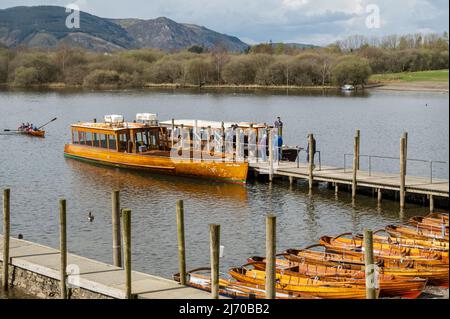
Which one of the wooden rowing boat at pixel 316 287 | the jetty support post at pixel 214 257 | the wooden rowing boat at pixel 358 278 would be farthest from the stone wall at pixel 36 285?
the wooden rowing boat at pixel 358 278

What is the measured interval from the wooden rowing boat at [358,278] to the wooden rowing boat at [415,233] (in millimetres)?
4824

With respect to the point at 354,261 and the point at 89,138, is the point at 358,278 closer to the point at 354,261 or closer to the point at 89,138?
the point at 354,261

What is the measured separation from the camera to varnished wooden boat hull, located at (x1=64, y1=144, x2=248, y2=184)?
4406 centimetres

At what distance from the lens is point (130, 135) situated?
50.7m

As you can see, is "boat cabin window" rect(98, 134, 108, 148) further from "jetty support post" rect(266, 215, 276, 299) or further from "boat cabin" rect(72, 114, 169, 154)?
"jetty support post" rect(266, 215, 276, 299)

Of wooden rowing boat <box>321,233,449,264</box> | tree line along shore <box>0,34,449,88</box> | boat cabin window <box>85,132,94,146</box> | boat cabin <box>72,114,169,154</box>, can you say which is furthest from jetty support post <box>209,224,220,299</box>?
tree line along shore <box>0,34,449,88</box>

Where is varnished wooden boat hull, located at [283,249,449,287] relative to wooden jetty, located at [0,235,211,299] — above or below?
below

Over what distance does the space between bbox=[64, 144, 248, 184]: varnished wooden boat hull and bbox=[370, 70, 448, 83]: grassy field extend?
10798 centimetres

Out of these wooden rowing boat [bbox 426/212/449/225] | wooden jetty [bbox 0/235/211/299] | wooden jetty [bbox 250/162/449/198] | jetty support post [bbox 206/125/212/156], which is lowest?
wooden jetty [bbox 0/235/211/299]

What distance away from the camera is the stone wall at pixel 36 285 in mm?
21328

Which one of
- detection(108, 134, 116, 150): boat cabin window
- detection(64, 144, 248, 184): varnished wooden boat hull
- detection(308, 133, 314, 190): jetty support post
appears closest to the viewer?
detection(308, 133, 314, 190): jetty support post

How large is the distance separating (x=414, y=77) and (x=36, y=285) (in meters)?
144

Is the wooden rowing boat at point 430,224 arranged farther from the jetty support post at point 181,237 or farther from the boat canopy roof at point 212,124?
the boat canopy roof at point 212,124
